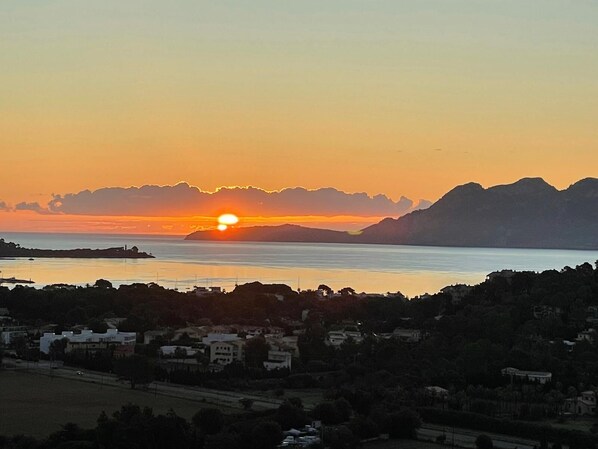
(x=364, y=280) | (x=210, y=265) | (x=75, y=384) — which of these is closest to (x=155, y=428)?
(x=75, y=384)

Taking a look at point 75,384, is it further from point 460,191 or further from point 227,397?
point 460,191

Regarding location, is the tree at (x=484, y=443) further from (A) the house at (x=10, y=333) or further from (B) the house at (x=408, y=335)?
(A) the house at (x=10, y=333)

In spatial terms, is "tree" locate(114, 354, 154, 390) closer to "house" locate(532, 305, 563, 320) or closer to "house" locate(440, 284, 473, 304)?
"house" locate(532, 305, 563, 320)

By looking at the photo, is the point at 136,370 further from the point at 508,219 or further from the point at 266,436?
the point at 508,219

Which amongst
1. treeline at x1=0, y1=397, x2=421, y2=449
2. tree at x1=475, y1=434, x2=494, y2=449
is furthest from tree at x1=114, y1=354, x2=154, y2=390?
tree at x1=475, y1=434, x2=494, y2=449

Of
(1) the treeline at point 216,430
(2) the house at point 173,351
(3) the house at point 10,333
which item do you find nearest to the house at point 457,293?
(2) the house at point 173,351

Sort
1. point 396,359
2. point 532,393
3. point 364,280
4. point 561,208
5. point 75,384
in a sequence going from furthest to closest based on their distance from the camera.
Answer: point 561,208, point 364,280, point 396,359, point 75,384, point 532,393
